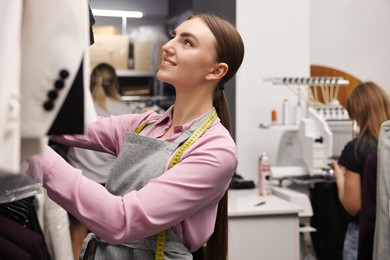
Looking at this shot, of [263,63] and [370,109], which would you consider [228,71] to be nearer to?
[370,109]

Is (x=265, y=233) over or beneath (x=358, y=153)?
beneath

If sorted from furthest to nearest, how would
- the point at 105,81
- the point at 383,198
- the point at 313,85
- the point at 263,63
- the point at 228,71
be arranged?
the point at 313,85
the point at 263,63
the point at 105,81
the point at 383,198
the point at 228,71

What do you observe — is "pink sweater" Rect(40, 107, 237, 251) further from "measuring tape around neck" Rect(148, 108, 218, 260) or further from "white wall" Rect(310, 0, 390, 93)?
"white wall" Rect(310, 0, 390, 93)

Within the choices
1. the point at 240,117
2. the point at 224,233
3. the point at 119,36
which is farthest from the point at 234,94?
the point at 224,233

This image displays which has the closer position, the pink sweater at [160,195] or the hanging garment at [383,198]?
the pink sweater at [160,195]

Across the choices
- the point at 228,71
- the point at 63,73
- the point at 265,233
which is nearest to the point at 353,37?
the point at 265,233

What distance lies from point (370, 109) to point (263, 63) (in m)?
1.01

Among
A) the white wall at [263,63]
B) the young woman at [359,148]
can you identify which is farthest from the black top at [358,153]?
the white wall at [263,63]

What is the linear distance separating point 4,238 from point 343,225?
2.22 metres

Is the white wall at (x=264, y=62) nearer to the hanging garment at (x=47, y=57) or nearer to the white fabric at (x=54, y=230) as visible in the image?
the white fabric at (x=54, y=230)

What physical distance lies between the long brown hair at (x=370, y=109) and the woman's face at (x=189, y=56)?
153cm

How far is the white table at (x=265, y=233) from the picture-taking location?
2391mm

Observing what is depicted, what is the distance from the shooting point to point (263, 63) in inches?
130

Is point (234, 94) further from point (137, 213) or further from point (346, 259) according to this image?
point (137, 213)
